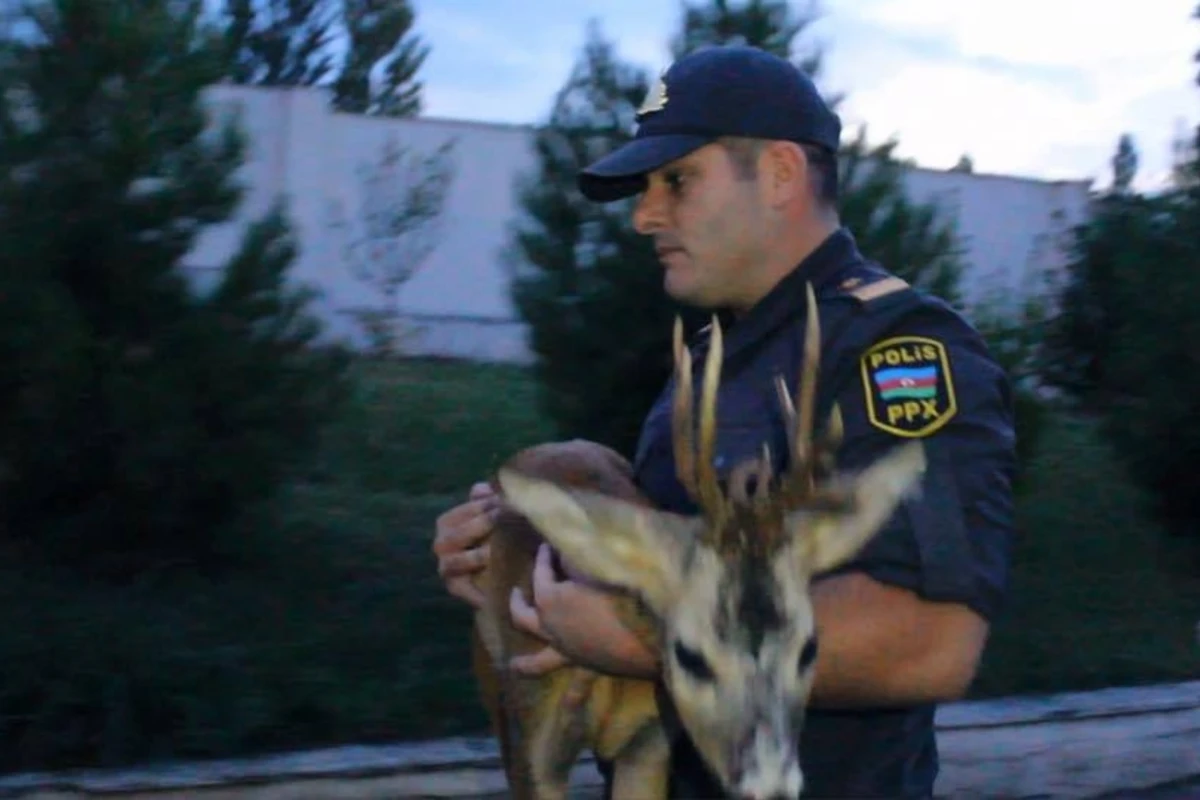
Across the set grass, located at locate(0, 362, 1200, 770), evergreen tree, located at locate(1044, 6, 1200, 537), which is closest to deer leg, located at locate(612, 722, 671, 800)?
grass, located at locate(0, 362, 1200, 770)

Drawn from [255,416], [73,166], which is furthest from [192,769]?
[73,166]

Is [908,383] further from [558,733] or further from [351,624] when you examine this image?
[351,624]

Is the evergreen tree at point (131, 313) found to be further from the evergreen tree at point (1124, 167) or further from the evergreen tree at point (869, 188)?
the evergreen tree at point (1124, 167)

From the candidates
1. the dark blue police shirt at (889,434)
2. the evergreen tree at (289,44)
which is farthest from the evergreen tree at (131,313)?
the evergreen tree at (289,44)

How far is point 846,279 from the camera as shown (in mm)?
2744

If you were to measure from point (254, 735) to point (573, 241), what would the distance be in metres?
2.60

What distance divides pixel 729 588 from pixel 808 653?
0.13 metres

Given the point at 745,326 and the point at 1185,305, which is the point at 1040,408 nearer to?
the point at 1185,305

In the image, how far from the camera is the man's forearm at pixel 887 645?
7.86 ft

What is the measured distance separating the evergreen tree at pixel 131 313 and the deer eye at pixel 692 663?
14.7ft

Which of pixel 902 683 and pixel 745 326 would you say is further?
pixel 745 326

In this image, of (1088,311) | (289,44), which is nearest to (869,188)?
(1088,311)

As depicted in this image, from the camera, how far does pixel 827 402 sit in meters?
2.59

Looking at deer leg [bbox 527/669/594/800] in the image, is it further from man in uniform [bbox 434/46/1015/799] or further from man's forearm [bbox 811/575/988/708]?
man's forearm [bbox 811/575/988/708]
